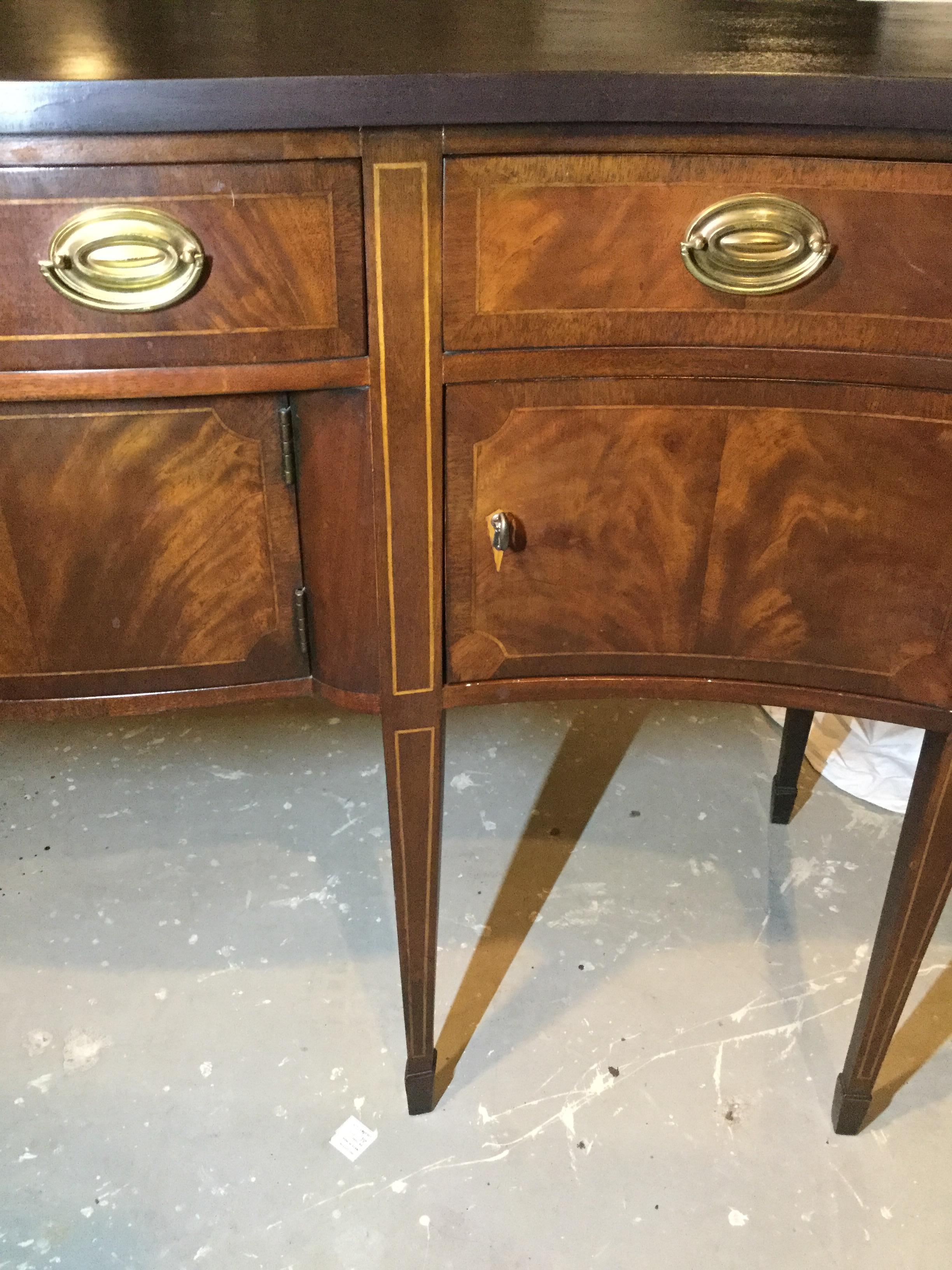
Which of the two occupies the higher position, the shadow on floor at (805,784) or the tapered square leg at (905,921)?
the tapered square leg at (905,921)

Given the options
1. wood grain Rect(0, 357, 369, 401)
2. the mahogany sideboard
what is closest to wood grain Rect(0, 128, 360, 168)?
the mahogany sideboard

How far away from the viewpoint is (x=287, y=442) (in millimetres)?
643

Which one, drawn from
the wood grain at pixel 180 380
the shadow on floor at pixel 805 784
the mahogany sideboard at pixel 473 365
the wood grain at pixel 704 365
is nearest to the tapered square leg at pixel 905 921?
the mahogany sideboard at pixel 473 365

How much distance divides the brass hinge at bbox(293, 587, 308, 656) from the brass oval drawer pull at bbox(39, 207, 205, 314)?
20cm

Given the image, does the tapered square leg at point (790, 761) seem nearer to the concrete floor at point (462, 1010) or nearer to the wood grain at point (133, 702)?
the concrete floor at point (462, 1010)

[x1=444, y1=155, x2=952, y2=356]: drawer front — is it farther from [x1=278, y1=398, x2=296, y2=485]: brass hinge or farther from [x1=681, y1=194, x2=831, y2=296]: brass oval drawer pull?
[x1=278, y1=398, x2=296, y2=485]: brass hinge

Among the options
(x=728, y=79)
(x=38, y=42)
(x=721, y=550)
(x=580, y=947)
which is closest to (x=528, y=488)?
(x=721, y=550)

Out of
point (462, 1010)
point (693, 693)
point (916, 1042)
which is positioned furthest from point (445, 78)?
point (916, 1042)

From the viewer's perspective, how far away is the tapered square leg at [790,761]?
1.17 meters

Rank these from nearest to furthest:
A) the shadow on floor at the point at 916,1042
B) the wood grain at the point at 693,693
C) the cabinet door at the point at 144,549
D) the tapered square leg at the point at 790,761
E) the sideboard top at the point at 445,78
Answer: the sideboard top at the point at 445,78 < the cabinet door at the point at 144,549 < the wood grain at the point at 693,693 < the shadow on floor at the point at 916,1042 < the tapered square leg at the point at 790,761

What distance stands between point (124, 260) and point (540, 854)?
78 centimetres

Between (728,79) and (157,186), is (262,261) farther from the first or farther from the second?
(728,79)

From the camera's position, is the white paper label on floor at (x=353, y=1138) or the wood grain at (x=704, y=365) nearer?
the wood grain at (x=704, y=365)

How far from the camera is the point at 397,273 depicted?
58 cm
